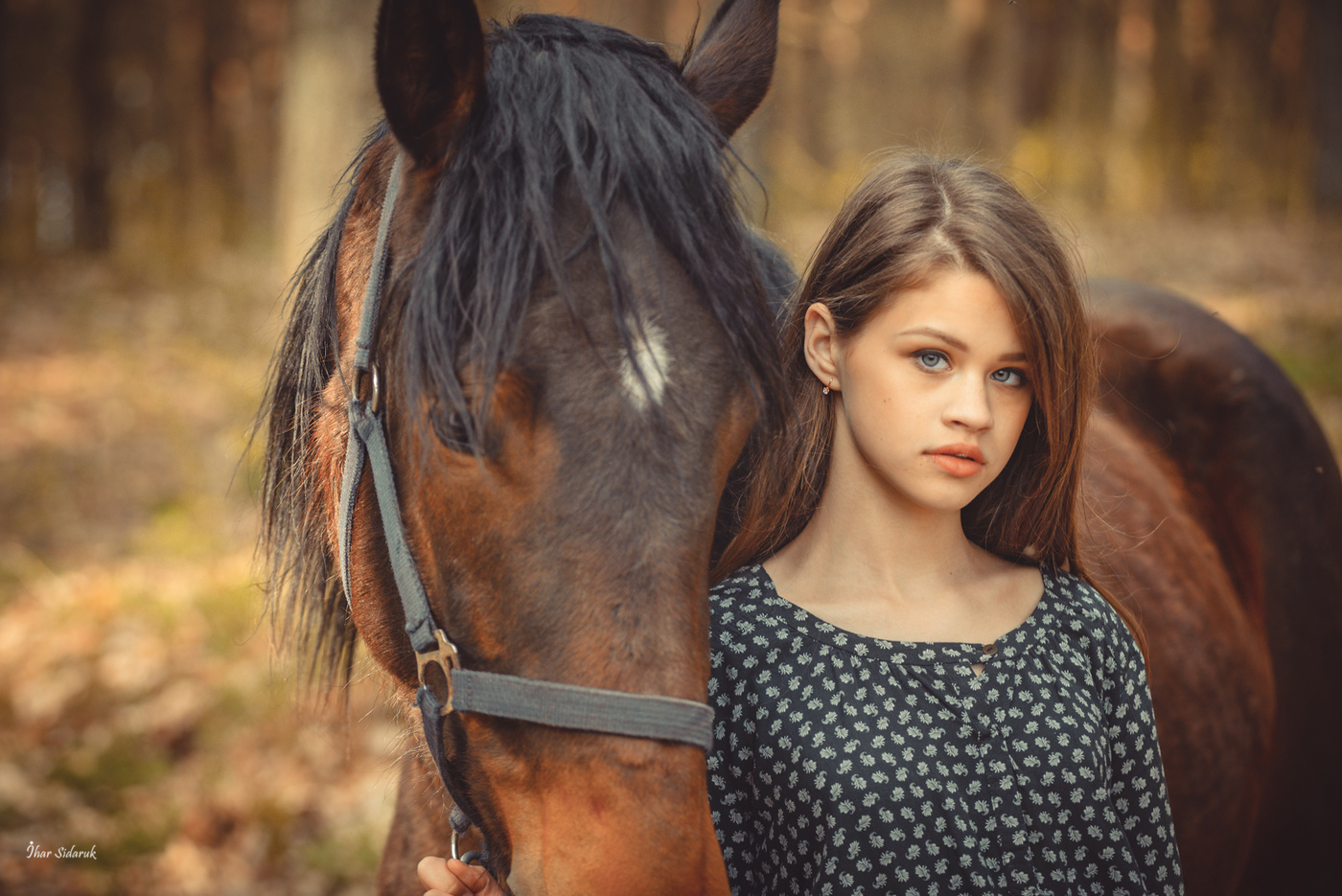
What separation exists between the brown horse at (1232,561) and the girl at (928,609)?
0.80 m

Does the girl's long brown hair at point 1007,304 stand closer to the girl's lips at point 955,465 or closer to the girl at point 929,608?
the girl at point 929,608

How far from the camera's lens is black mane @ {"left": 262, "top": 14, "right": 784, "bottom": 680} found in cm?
120

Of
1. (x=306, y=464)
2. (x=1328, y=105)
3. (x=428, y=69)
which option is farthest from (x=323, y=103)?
(x=1328, y=105)

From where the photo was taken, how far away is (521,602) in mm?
1166

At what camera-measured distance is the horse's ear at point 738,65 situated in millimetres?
1625

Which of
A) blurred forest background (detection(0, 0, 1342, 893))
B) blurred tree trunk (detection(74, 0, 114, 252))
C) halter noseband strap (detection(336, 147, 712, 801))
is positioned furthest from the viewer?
blurred tree trunk (detection(74, 0, 114, 252))

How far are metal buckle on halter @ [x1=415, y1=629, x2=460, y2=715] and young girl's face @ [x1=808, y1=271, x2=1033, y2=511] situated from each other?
31.0 inches

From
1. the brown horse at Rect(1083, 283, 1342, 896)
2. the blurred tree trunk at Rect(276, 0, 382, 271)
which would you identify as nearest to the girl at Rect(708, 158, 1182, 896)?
the brown horse at Rect(1083, 283, 1342, 896)

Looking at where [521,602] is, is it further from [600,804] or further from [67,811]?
[67,811]

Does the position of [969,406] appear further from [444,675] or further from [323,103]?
[323,103]

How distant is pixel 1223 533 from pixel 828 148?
20.9m

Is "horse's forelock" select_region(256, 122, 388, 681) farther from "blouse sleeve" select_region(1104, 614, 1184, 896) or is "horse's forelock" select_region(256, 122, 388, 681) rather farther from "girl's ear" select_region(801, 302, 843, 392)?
"blouse sleeve" select_region(1104, 614, 1184, 896)

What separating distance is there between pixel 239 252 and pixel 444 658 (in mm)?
18595

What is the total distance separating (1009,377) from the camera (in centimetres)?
156
